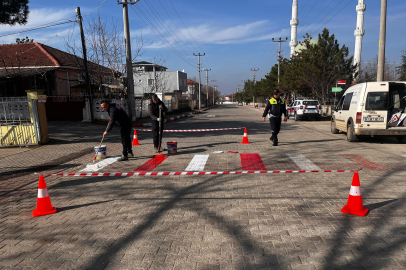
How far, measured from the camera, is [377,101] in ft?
35.1

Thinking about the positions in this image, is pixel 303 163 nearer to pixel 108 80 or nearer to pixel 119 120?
pixel 119 120

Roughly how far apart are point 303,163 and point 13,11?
569 inches

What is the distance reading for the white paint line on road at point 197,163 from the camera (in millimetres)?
7313

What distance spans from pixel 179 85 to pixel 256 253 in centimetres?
7091

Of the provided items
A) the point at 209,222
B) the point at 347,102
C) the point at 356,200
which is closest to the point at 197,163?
the point at 209,222

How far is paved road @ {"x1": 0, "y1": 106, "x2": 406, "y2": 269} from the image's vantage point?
3170mm

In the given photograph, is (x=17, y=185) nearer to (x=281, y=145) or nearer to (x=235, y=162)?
(x=235, y=162)

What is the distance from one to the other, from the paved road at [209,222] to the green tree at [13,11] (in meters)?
10.6

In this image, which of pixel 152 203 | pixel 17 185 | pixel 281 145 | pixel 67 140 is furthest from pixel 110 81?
pixel 152 203

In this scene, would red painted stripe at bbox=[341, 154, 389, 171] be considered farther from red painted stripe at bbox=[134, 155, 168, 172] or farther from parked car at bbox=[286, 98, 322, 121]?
parked car at bbox=[286, 98, 322, 121]

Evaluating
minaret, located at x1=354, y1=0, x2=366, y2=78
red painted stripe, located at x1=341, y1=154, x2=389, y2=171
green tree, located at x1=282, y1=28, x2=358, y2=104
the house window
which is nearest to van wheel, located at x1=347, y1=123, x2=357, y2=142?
red painted stripe, located at x1=341, y1=154, x2=389, y2=171

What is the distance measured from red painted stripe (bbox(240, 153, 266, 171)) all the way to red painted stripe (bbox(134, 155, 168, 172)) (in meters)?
2.30

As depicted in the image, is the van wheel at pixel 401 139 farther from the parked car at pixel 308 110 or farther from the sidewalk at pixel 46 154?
the parked car at pixel 308 110

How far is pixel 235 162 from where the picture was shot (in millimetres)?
8109
